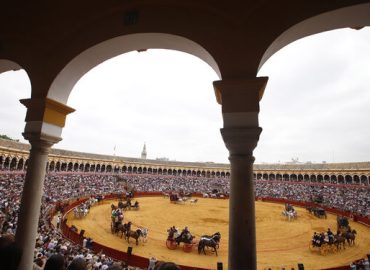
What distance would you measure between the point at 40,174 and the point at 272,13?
168 inches

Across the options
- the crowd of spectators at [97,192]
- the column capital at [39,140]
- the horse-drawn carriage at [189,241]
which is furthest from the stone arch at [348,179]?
the column capital at [39,140]

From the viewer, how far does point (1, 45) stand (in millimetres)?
4832

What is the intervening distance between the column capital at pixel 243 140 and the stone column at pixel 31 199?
10.4ft

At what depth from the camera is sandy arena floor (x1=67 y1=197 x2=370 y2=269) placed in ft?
38.5

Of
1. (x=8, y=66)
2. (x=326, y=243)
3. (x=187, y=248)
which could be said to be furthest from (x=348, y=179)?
(x=8, y=66)

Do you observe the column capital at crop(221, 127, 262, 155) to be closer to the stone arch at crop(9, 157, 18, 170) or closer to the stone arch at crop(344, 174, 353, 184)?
the stone arch at crop(9, 157, 18, 170)

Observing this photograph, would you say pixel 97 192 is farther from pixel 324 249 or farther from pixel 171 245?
pixel 324 249

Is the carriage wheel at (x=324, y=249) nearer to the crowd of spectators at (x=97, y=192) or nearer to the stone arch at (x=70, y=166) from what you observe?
the crowd of spectators at (x=97, y=192)

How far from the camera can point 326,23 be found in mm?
3252

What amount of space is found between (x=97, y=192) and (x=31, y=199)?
2864 cm

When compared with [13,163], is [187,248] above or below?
below

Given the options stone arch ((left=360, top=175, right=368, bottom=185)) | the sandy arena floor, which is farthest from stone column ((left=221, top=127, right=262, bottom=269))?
stone arch ((left=360, top=175, right=368, bottom=185))

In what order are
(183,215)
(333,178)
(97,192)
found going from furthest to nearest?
1. (333,178)
2. (97,192)
3. (183,215)

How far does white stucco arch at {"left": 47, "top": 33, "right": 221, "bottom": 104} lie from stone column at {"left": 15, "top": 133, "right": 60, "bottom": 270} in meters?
0.84
